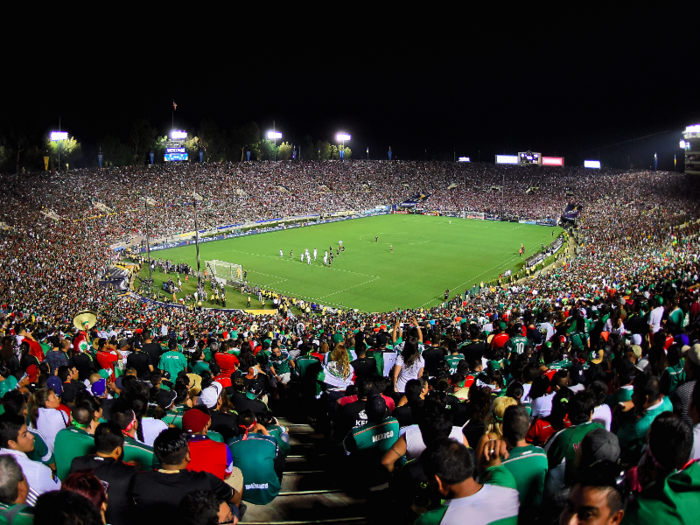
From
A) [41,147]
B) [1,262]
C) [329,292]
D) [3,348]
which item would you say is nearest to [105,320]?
[3,348]

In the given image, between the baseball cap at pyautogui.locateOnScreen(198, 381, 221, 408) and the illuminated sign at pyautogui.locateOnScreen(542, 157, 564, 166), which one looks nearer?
the baseball cap at pyautogui.locateOnScreen(198, 381, 221, 408)

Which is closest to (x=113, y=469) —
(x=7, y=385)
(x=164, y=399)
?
(x=164, y=399)

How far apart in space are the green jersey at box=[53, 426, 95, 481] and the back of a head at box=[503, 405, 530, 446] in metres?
4.10

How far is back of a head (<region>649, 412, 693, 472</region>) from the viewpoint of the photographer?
3762mm

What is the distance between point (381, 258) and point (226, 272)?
50.1 feet

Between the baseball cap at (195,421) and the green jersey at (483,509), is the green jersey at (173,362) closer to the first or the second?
the baseball cap at (195,421)

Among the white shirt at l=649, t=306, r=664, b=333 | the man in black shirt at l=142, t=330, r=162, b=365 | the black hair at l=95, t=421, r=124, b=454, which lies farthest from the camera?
the white shirt at l=649, t=306, r=664, b=333

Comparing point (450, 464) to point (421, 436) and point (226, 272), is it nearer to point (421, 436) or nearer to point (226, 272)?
point (421, 436)

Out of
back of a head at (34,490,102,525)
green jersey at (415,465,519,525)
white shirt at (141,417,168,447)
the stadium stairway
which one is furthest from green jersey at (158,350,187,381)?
green jersey at (415,465,519,525)

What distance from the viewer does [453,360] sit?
11.6 meters

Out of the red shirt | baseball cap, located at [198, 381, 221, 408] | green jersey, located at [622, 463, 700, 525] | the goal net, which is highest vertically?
green jersey, located at [622, 463, 700, 525]

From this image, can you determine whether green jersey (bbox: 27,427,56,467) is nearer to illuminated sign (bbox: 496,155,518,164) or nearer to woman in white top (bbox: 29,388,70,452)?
A: woman in white top (bbox: 29,388,70,452)

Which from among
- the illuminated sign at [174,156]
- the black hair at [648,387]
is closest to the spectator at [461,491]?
the black hair at [648,387]

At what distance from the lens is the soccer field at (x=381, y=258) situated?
42.4 metres
